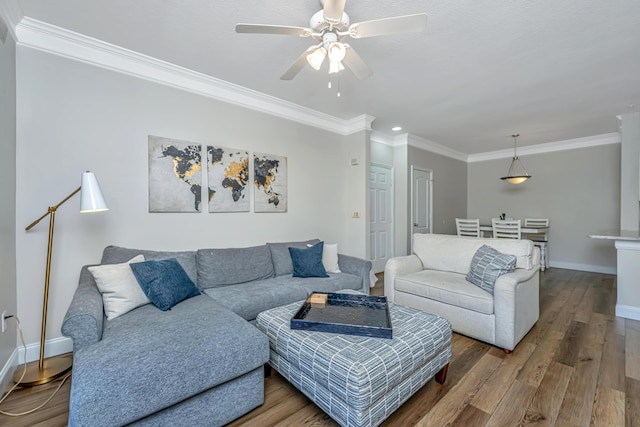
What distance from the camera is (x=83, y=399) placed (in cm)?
115

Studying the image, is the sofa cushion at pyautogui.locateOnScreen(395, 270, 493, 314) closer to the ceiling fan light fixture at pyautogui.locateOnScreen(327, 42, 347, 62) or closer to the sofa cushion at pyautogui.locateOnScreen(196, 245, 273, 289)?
the sofa cushion at pyautogui.locateOnScreen(196, 245, 273, 289)

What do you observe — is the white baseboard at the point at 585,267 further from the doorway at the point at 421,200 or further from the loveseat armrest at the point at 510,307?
the loveseat armrest at the point at 510,307

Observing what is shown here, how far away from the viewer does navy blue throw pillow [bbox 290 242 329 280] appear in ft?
9.89

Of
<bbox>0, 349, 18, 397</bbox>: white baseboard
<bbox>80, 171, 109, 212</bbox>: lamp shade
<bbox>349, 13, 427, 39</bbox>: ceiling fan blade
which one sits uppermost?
<bbox>349, 13, 427, 39</bbox>: ceiling fan blade

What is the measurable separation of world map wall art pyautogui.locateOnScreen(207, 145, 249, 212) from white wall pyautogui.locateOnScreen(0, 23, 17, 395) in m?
1.44

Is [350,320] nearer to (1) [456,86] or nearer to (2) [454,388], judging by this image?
(2) [454,388]

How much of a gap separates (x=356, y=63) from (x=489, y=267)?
6.91ft

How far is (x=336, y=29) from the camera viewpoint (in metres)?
1.78

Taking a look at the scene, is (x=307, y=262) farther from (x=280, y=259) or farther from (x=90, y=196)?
(x=90, y=196)

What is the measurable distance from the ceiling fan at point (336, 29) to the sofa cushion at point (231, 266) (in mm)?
1857

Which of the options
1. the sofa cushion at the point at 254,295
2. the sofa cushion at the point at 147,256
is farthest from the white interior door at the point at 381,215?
the sofa cushion at the point at 147,256

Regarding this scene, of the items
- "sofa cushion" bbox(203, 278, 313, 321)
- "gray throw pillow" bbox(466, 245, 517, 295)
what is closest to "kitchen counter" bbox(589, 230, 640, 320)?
"gray throw pillow" bbox(466, 245, 517, 295)

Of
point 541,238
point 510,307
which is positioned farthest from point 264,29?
point 541,238

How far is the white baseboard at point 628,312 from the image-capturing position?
9.68ft
